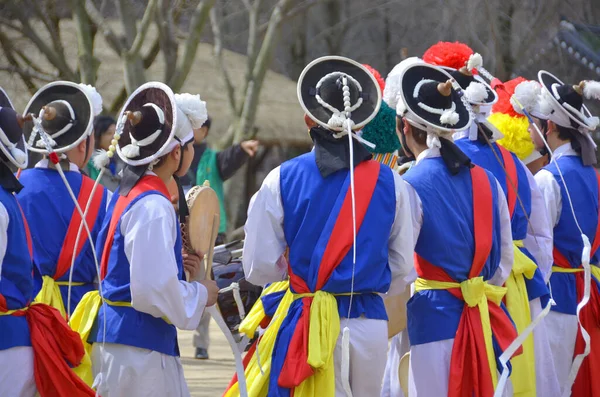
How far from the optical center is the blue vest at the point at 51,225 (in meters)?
5.12

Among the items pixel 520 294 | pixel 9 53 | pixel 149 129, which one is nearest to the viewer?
pixel 149 129

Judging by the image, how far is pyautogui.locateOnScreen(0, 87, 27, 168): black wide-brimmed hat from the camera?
158 inches

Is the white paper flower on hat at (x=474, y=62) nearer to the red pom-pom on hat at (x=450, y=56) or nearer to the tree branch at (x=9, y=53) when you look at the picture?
the red pom-pom on hat at (x=450, y=56)

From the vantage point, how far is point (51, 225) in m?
5.14

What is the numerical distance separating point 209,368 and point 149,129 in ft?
14.1

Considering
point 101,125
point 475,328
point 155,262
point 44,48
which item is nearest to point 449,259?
point 475,328

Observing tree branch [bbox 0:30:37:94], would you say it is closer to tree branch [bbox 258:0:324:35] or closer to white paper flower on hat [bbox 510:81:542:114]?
tree branch [bbox 258:0:324:35]

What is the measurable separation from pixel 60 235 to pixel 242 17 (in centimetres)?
1932

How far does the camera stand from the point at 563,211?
608 centimetres

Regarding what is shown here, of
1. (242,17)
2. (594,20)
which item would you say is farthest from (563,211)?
(242,17)

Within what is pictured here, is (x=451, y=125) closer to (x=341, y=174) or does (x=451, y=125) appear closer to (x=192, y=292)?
(x=341, y=174)

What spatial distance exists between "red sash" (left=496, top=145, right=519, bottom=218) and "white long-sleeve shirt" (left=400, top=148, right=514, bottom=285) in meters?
0.48

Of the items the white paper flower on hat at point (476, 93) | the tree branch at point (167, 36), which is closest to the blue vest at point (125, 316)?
the white paper flower on hat at point (476, 93)

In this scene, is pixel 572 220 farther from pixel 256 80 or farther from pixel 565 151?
pixel 256 80
